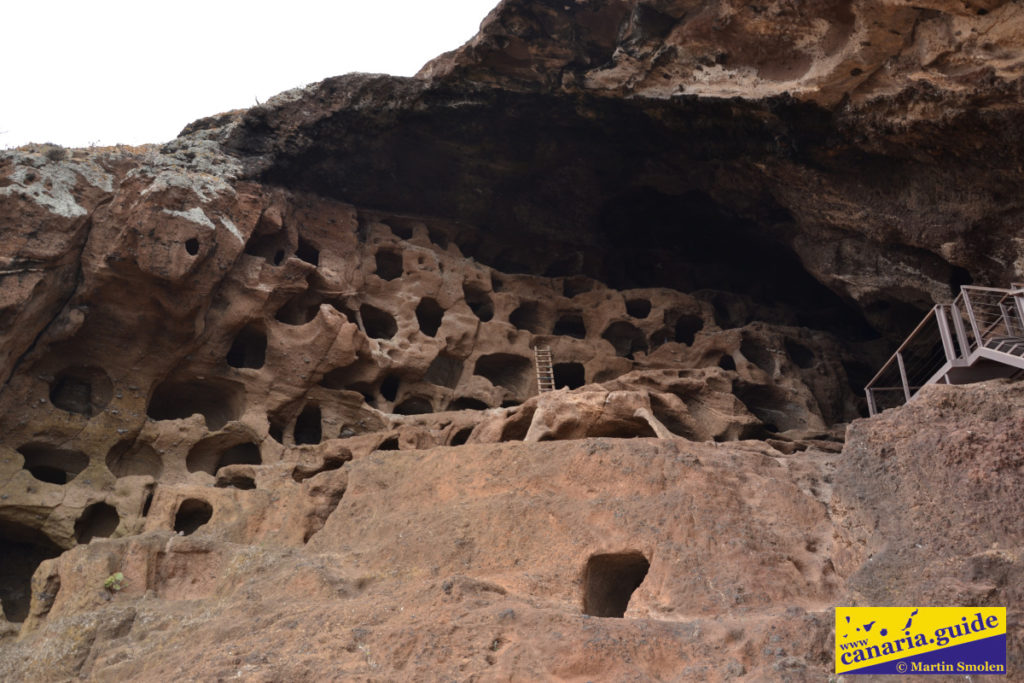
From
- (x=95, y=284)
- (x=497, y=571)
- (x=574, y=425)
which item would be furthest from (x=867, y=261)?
(x=95, y=284)

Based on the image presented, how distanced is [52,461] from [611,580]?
9.70 m

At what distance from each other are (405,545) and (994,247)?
997 centimetres

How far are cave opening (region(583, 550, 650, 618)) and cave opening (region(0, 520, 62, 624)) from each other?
8706 mm

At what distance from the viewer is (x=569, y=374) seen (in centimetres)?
1786

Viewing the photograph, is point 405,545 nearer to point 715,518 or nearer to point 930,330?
point 715,518

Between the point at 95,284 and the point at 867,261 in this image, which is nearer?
the point at 95,284

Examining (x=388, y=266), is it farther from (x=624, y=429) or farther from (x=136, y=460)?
(x=624, y=429)

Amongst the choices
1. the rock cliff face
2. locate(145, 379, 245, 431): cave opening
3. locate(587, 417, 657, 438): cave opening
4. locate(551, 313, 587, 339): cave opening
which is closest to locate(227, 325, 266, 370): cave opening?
the rock cliff face

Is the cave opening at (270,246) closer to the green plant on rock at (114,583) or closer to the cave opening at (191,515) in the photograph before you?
the cave opening at (191,515)

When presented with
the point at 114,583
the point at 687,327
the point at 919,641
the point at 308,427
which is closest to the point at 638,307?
the point at 687,327

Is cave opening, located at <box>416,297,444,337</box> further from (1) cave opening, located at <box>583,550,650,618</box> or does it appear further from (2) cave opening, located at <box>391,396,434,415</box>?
(1) cave opening, located at <box>583,550,650,618</box>

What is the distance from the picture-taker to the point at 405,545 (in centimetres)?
731

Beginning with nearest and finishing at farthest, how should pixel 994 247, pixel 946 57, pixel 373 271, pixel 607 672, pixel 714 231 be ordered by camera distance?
1. pixel 607 672
2. pixel 946 57
3. pixel 994 247
4. pixel 373 271
5. pixel 714 231

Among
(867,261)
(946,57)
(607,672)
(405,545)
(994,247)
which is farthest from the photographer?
(867,261)
